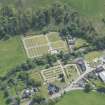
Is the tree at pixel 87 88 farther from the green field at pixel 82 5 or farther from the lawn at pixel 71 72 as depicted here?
the green field at pixel 82 5

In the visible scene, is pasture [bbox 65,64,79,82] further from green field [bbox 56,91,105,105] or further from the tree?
green field [bbox 56,91,105,105]

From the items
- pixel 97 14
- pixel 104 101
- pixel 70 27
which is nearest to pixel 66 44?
pixel 70 27

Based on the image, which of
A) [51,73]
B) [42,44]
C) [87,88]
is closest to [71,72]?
[51,73]

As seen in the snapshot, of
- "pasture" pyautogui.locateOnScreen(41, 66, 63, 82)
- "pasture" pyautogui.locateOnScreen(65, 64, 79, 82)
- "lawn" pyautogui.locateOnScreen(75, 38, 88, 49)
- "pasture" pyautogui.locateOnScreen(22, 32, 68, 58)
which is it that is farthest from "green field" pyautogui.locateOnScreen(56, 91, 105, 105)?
"lawn" pyautogui.locateOnScreen(75, 38, 88, 49)

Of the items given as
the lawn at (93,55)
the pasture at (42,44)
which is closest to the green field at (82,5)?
the pasture at (42,44)

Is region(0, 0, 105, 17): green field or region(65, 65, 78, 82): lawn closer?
region(65, 65, 78, 82): lawn

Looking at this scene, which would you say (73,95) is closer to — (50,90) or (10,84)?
(50,90)
